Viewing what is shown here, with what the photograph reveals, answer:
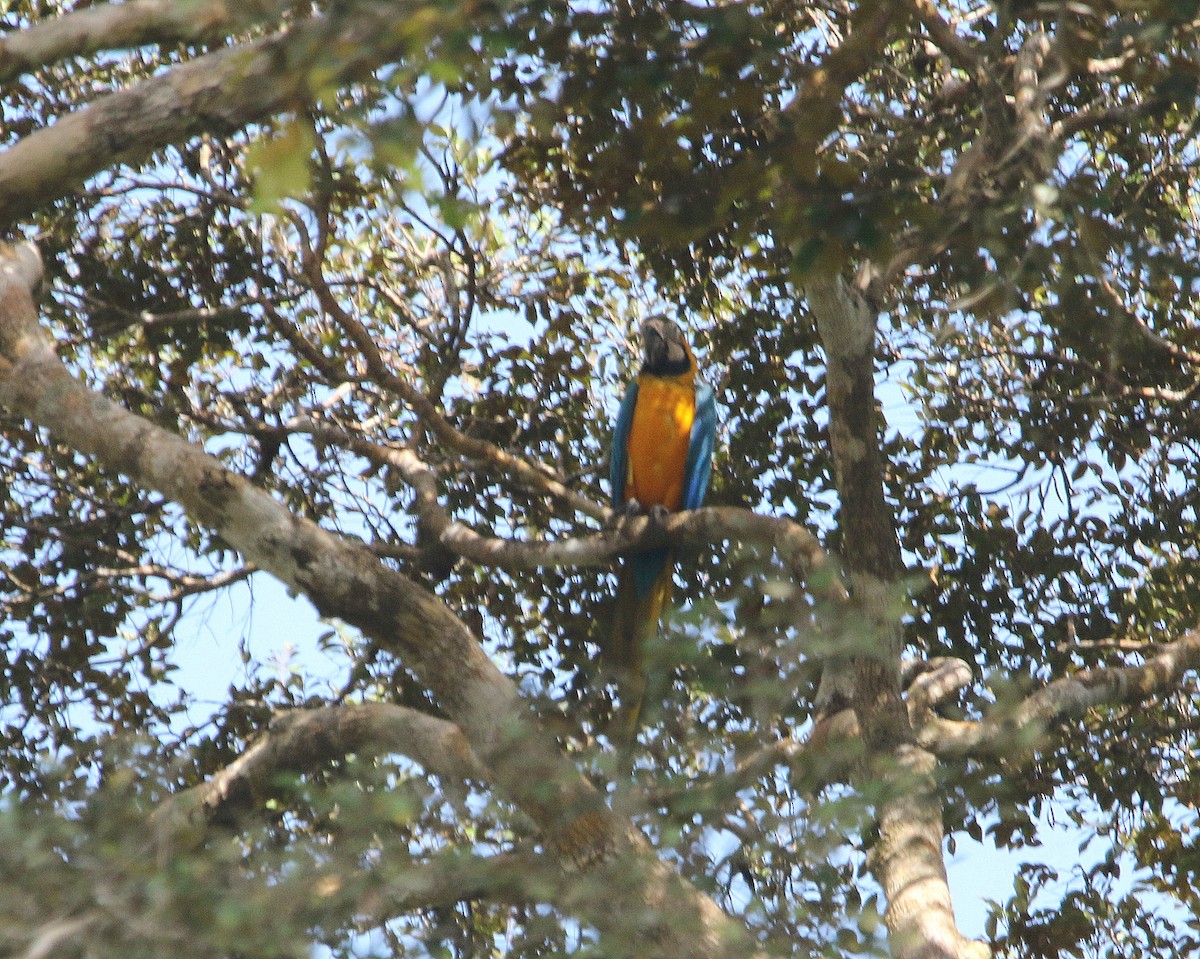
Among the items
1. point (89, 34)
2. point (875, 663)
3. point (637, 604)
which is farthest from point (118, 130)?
point (637, 604)

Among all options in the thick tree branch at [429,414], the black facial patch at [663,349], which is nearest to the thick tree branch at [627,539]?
the thick tree branch at [429,414]

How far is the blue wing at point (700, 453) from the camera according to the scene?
4938mm

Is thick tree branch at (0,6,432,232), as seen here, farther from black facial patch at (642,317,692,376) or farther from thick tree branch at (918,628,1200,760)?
black facial patch at (642,317,692,376)

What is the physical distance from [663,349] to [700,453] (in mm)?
467

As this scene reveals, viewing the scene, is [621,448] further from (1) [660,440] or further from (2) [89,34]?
(2) [89,34]

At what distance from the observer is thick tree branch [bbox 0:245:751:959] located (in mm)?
2430

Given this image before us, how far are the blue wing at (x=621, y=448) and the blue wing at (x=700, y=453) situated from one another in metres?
0.25

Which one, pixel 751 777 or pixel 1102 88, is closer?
→ pixel 751 777

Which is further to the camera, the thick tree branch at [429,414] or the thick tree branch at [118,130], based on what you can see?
the thick tree branch at [429,414]

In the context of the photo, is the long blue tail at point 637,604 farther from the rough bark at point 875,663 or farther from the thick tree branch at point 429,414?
the rough bark at point 875,663

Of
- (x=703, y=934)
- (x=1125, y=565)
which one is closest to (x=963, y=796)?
(x=703, y=934)

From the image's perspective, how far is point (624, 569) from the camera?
14.5ft

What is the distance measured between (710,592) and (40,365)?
253cm

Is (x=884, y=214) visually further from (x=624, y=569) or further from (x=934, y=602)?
(x=934, y=602)
